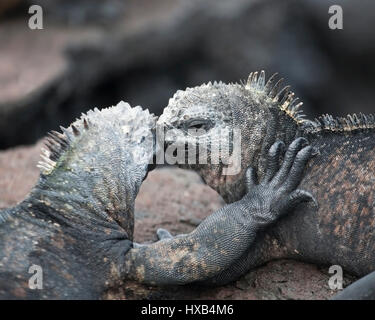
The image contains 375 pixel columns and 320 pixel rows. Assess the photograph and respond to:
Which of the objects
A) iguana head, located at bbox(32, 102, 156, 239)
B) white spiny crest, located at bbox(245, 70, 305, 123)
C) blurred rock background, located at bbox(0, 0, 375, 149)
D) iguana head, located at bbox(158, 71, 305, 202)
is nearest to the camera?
iguana head, located at bbox(32, 102, 156, 239)

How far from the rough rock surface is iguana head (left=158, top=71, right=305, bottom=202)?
25.1 inches

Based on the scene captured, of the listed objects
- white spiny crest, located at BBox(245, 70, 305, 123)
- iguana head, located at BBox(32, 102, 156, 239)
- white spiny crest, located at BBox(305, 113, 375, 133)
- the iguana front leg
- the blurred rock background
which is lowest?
the iguana front leg

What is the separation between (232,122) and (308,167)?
0.59m

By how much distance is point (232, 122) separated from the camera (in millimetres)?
4520

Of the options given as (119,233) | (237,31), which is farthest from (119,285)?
(237,31)

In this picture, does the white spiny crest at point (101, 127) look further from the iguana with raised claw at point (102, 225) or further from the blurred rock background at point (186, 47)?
the blurred rock background at point (186, 47)

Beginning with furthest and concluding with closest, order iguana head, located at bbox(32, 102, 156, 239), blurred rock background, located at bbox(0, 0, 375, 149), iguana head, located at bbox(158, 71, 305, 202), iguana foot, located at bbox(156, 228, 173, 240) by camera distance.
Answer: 1. blurred rock background, located at bbox(0, 0, 375, 149)
2. iguana foot, located at bbox(156, 228, 173, 240)
3. iguana head, located at bbox(158, 71, 305, 202)
4. iguana head, located at bbox(32, 102, 156, 239)

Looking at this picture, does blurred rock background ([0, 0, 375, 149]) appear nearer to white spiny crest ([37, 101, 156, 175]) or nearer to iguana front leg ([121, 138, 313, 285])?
white spiny crest ([37, 101, 156, 175])

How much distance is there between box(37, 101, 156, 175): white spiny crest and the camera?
445 centimetres

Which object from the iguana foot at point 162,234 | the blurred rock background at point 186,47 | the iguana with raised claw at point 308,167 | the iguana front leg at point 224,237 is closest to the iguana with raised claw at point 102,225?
the iguana front leg at point 224,237

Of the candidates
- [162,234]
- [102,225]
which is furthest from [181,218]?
[102,225]

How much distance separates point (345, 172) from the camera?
4.37 metres

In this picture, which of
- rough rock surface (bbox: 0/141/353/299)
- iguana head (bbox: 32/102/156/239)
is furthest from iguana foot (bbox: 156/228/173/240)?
iguana head (bbox: 32/102/156/239)

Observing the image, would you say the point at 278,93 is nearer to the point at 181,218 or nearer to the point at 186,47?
the point at 181,218
